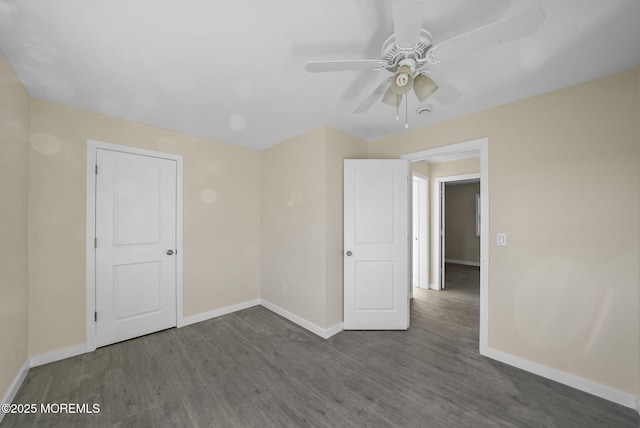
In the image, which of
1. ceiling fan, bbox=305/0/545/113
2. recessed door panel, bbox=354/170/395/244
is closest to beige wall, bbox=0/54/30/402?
ceiling fan, bbox=305/0/545/113

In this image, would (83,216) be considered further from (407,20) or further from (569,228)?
(569,228)

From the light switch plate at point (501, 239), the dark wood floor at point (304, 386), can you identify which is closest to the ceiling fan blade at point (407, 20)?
the light switch plate at point (501, 239)

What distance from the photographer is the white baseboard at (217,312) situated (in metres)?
3.02

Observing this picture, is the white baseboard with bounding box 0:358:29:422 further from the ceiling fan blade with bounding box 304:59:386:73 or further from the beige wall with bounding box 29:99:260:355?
the ceiling fan blade with bounding box 304:59:386:73

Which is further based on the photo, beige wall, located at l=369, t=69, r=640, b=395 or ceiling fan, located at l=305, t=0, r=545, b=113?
beige wall, located at l=369, t=69, r=640, b=395

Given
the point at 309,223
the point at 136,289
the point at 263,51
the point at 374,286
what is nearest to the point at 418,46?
the point at 263,51

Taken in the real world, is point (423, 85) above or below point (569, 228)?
above

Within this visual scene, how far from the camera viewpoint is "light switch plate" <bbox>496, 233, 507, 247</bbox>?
224 cm

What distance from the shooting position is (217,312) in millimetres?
3283

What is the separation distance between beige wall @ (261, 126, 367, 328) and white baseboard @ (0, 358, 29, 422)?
2.33m

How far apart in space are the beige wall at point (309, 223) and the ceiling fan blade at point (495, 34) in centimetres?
167

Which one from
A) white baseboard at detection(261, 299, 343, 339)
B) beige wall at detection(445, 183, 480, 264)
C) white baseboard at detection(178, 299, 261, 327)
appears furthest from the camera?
beige wall at detection(445, 183, 480, 264)

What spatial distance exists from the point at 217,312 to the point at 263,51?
3140 millimetres

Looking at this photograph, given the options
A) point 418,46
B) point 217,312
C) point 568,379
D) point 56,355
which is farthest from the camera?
point 217,312
